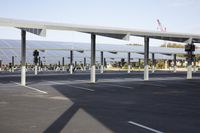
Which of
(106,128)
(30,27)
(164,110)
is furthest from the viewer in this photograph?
(30,27)

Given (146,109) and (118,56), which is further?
(118,56)

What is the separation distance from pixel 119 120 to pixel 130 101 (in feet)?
16.1

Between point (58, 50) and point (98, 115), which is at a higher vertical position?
point (58, 50)

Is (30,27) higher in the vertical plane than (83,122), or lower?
higher

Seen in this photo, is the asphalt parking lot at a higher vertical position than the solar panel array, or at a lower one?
lower

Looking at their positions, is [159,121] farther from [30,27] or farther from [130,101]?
[30,27]

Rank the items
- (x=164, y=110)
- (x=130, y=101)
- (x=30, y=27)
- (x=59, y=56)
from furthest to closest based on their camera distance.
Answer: (x=59, y=56), (x=30, y=27), (x=130, y=101), (x=164, y=110)

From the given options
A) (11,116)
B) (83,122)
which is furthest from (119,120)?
(11,116)

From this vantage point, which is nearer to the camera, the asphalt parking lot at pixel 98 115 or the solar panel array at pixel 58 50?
the asphalt parking lot at pixel 98 115

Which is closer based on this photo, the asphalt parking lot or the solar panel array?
the asphalt parking lot

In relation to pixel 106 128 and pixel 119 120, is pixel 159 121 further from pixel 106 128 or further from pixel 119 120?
pixel 106 128

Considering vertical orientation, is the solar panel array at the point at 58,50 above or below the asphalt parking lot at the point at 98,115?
above

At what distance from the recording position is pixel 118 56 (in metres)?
65.3

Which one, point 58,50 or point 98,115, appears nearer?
point 98,115
